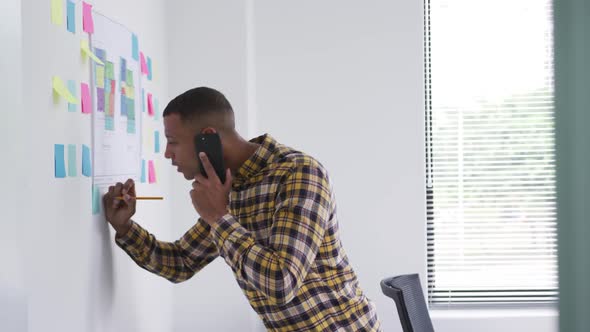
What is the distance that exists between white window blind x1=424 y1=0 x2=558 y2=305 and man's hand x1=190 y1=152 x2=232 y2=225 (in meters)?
2.34

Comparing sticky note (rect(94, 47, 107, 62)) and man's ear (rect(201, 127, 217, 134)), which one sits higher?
sticky note (rect(94, 47, 107, 62))

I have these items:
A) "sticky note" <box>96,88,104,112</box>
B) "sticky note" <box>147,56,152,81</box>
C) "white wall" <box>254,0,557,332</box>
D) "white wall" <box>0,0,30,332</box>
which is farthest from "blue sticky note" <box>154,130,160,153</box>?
"white wall" <box>0,0,30,332</box>

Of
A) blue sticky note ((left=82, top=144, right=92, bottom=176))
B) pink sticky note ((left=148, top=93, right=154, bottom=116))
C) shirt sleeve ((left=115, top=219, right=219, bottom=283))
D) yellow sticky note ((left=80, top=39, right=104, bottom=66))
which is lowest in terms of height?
shirt sleeve ((left=115, top=219, right=219, bottom=283))

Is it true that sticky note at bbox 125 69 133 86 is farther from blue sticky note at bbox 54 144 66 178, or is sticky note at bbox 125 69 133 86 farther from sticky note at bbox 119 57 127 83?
blue sticky note at bbox 54 144 66 178

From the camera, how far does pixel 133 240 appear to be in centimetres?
196

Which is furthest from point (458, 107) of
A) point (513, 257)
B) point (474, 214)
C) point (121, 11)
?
point (121, 11)

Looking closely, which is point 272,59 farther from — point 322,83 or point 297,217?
point 297,217

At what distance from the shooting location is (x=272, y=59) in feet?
12.1

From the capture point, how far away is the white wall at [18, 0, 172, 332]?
1404mm

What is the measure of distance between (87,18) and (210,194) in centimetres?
54

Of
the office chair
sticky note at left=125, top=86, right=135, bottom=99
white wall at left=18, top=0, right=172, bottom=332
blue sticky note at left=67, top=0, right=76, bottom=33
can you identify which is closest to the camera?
white wall at left=18, top=0, right=172, bottom=332

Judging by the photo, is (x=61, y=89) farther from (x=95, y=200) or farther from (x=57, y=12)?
(x=95, y=200)

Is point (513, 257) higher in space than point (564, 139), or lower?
lower

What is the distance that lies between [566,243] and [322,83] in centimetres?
323
